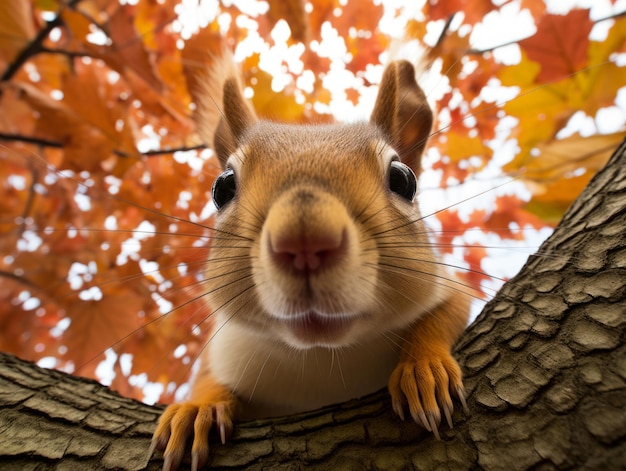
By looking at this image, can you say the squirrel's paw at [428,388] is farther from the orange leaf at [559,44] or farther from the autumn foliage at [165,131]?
the orange leaf at [559,44]

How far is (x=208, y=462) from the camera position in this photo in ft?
5.48

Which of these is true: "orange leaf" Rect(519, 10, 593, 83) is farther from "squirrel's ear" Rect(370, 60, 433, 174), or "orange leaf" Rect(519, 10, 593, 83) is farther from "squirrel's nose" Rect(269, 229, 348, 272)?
"squirrel's nose" Rect(269, 229, 348, 272)

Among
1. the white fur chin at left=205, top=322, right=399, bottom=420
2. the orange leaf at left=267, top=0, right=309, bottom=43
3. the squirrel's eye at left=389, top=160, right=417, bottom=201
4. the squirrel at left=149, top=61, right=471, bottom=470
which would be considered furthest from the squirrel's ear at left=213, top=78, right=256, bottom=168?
the white fur chin at left=205, top=322, right=399, bottom=420

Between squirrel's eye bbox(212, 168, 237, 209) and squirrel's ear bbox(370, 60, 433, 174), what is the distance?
0.89m

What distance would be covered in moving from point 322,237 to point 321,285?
0.16m

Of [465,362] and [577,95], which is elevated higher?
[577,95]

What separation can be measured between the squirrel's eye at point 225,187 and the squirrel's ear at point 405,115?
0.89 m

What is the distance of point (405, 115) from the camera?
2.66 meters

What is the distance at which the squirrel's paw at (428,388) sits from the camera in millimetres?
1538

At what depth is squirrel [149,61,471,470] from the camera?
148cm

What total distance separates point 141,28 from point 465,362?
12.4ft

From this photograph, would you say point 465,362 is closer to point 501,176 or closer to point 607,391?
point 607,391

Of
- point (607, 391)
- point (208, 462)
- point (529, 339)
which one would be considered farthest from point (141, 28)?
point (607, 391)

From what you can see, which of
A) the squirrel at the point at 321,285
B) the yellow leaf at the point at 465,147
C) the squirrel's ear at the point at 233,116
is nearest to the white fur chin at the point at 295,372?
the squirrel at the point at 321,285
